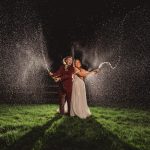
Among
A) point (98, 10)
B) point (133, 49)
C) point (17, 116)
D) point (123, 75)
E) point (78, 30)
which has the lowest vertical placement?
point (17, 116)

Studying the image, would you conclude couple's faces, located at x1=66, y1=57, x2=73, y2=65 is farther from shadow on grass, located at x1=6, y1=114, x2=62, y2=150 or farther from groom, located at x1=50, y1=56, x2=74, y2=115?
shadow on grass, located at x1=6, y1=114, x2=62, y2=150

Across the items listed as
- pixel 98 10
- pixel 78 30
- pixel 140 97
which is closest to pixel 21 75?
pixel 78 30

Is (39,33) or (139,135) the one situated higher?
(39,33)

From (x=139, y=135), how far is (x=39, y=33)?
118ft

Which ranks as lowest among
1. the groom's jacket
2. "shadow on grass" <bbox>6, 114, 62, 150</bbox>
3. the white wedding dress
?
"shadow on grass" <bbox>6, 114, 62, 150</bbox>

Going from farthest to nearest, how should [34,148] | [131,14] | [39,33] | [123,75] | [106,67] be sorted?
[39,33]
[131,14]
[106,67]
[123,75]
[34,148]

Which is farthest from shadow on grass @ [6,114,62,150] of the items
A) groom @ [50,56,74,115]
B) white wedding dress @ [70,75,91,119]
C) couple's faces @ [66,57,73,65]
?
couple's faces @ [66,57,73,65]

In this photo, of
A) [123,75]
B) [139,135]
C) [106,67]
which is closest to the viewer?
[139,135]

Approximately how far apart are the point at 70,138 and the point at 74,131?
91 cm

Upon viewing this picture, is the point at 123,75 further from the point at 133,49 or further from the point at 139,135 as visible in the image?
the point at 139,135

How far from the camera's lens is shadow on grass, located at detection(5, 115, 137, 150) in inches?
372

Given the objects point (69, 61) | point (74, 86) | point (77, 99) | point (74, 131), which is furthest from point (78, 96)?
point (74, 131)

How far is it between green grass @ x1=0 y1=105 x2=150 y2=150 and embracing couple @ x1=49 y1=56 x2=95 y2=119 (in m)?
0.44

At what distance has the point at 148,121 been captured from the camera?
44.5 feet
